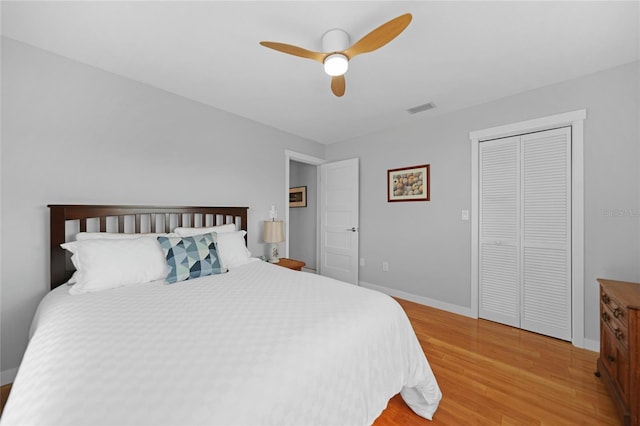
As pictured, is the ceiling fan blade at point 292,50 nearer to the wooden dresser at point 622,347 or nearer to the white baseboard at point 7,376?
the wooden dresser at point 622,347

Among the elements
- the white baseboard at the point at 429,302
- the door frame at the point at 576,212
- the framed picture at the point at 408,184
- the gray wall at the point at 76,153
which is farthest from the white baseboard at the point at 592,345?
the gray wall at the point at 76,153

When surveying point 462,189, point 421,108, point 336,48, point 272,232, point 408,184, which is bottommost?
point 272,232

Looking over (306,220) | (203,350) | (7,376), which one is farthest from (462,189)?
(7,376)

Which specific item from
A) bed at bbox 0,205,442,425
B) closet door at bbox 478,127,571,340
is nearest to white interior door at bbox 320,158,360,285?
closet door at bbox 478,127,571,340

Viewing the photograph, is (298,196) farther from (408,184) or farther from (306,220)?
(408,184)

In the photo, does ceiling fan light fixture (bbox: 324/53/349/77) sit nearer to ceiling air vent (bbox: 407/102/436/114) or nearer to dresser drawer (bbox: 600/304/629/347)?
ceiling air vent (bbox: 407/102/436/114)

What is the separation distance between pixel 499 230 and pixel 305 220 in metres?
3.20

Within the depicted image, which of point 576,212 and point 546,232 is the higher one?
point 576,212

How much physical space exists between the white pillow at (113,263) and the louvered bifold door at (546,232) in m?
3.49

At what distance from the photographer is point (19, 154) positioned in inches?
73.0

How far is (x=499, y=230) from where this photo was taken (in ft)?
9.34

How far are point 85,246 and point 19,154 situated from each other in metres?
0.87

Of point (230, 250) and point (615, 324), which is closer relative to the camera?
point (615, 324)

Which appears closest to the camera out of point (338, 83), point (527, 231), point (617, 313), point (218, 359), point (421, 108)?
point (218, 359)
